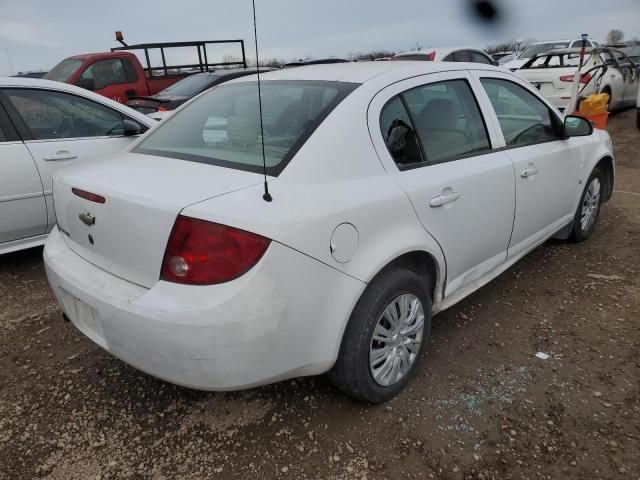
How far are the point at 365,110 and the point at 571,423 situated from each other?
1.66 m

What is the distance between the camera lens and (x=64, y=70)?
9117 millimetres

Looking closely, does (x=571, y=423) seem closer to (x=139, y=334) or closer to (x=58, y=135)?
(x=139, y=334)

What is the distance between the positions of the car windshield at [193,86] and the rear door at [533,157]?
5490 mm

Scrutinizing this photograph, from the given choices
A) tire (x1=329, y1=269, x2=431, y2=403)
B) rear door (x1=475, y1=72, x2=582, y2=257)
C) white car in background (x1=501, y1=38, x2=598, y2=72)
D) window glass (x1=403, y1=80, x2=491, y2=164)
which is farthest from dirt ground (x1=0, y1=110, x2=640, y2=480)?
white car in background (x1=501, y1=38, x2=598, y2=72)

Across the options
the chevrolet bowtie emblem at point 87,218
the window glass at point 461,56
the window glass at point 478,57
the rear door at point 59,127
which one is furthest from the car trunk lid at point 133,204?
the window glass at point 478,57

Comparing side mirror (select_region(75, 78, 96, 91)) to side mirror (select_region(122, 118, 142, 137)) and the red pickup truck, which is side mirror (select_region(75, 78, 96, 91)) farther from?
side mirror (select_region(122, 118, 142, 137))

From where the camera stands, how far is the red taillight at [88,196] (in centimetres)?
211

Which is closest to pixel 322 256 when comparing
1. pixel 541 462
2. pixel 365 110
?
pixel 365 110

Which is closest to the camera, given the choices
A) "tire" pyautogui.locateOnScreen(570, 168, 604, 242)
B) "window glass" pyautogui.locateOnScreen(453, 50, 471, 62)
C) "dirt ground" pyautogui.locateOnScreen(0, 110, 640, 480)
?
"dirt ground" pyautogui.locateOnScreen(0, 110, 640, 480)

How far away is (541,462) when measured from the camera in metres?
2.04

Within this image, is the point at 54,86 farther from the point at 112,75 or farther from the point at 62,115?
the point at 112,75

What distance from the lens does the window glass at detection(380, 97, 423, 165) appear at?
91.3 inches

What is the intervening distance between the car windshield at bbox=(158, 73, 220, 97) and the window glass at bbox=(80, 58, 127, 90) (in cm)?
168

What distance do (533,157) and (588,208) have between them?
4.55ft
